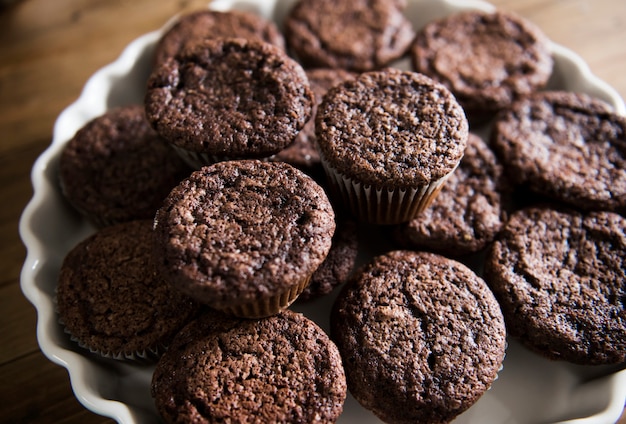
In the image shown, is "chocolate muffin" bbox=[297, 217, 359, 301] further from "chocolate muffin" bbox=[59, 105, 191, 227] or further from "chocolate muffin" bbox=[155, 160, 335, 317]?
"chocolate muffin" bbox=[59, 105, 191, 227]

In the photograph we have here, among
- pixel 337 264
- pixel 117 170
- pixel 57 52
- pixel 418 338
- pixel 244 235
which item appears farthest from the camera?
pixel 57 52

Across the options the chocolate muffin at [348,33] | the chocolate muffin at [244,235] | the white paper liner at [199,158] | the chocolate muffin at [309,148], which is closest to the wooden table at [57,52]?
the chocolate muffin at [348,33]

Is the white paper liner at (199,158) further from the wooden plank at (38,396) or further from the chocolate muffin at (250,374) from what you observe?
the wooden plank at (38,396)

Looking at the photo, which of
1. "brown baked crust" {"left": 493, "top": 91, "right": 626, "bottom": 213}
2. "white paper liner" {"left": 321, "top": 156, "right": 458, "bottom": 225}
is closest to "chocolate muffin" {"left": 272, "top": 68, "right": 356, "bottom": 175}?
"white paper liner" {"left": 321, "top": 156, "right": 458, "bottom": 225}

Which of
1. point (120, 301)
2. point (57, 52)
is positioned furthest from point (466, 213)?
point (57, 52)

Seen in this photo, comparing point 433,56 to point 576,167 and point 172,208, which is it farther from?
point 172,208

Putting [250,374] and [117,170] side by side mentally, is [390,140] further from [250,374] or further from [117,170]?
[117,170]
